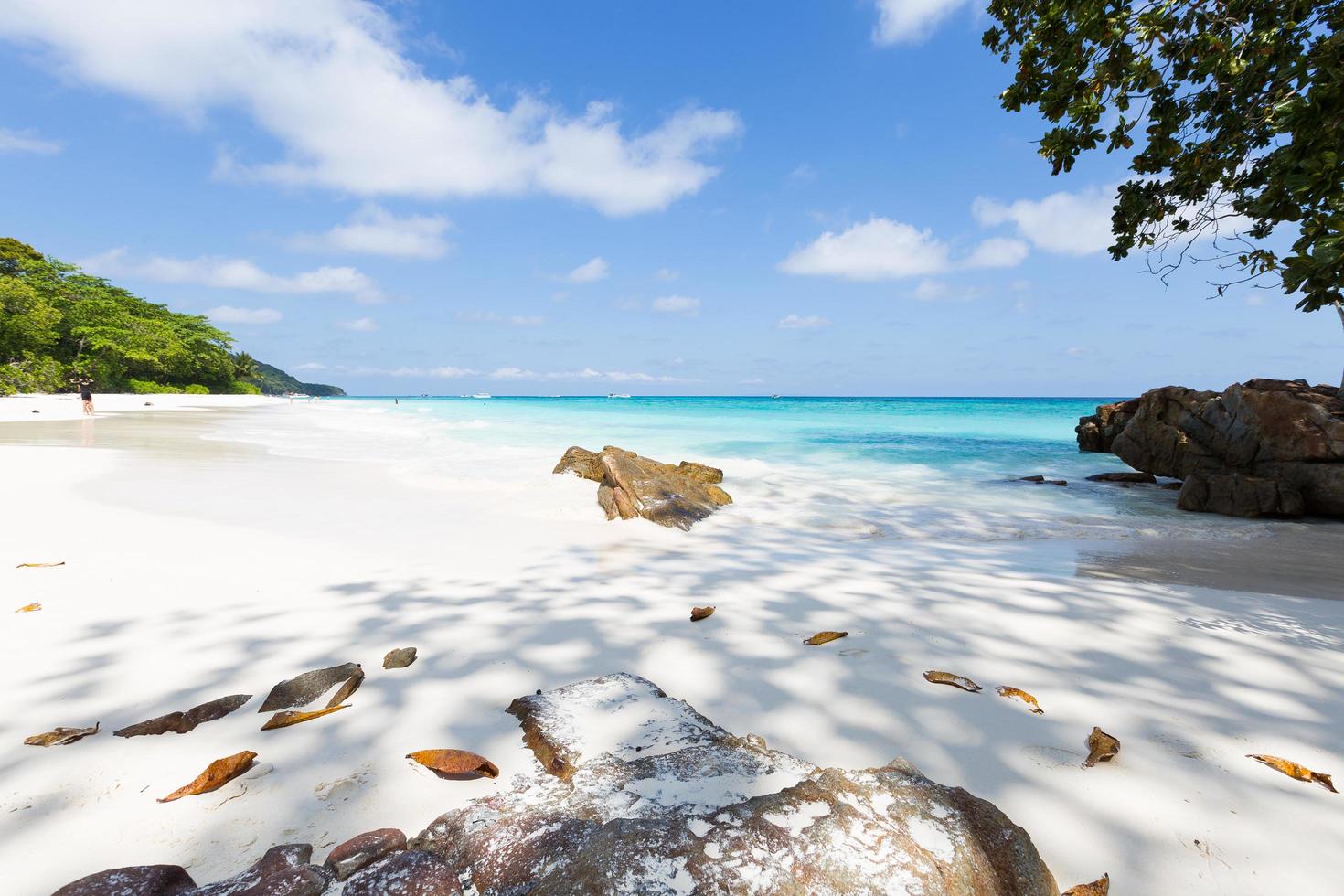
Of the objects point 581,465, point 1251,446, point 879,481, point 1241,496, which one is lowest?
point 879,481

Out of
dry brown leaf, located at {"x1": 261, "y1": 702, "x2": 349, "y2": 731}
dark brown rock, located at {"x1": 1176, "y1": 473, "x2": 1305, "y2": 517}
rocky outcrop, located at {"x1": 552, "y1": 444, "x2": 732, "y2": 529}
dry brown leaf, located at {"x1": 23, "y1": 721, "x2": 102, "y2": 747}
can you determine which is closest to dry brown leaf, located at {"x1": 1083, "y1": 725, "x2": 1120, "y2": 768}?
dry brown leaf, located at {"x1": 261, "y1": 702, "x2": 349, "y2": 731}

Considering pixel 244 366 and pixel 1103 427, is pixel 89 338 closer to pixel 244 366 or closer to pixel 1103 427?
pixel 244 366

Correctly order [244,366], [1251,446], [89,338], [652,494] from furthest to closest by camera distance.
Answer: [244,366]
[89,338]
[1251,446]
[652,494]

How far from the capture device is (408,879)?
958 millimetres

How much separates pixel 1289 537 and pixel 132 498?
11.6 metres

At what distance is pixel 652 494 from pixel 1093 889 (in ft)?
16.4

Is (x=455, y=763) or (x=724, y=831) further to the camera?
(x=455, y=763)

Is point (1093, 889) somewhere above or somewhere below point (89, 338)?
below

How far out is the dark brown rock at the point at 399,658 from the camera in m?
2.00

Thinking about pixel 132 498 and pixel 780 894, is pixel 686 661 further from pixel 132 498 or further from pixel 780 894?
pixel 132 498

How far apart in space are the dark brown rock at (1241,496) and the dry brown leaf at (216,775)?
31.9 ft

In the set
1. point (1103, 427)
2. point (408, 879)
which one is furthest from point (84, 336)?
point (1103, 427)

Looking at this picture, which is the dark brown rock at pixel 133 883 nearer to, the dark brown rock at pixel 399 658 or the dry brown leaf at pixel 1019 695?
the dark brown rock at pixel 399 658

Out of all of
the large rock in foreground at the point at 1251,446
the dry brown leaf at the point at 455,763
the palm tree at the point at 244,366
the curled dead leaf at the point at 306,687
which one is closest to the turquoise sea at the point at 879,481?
the large rock in foreground at the point at 1251,446
